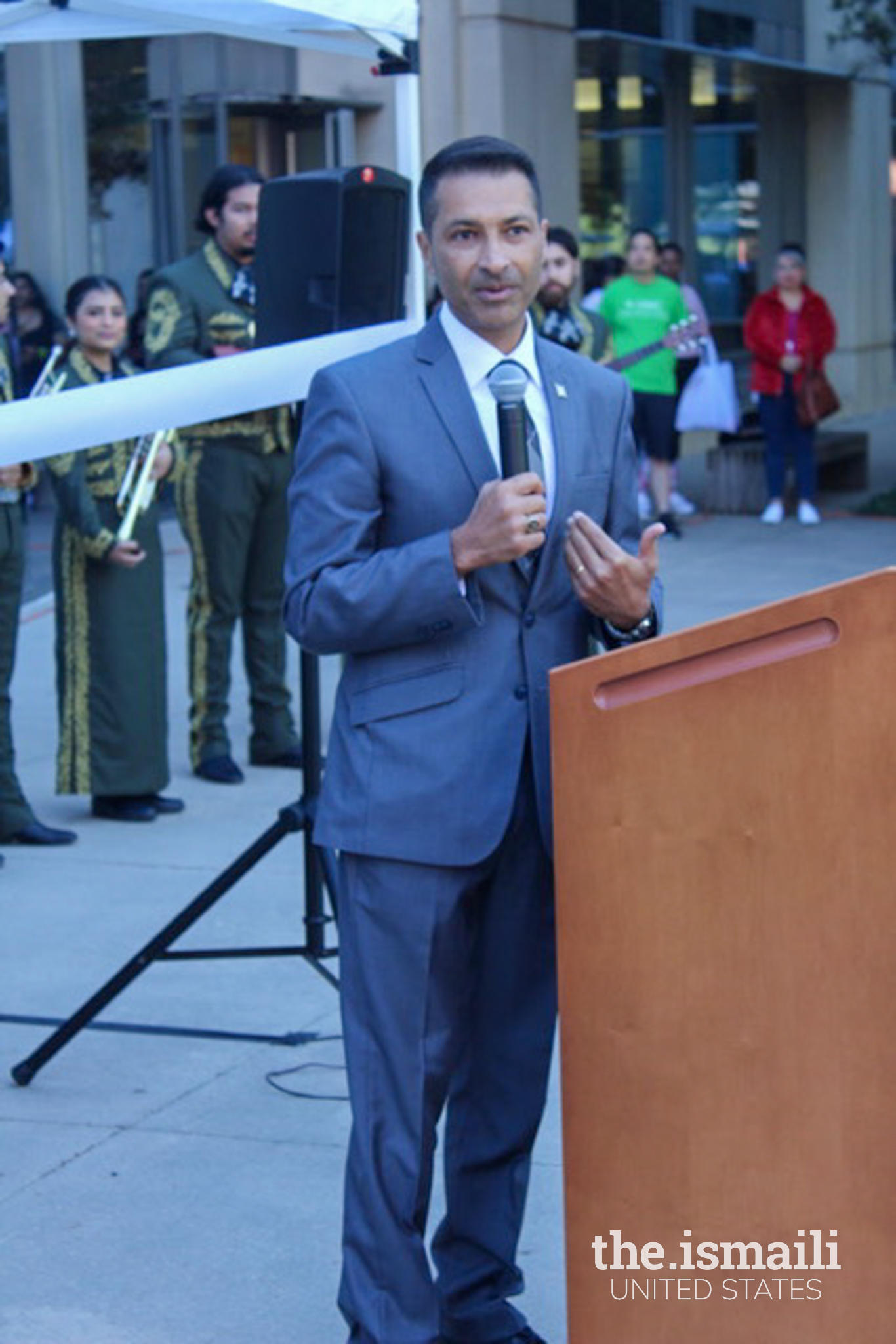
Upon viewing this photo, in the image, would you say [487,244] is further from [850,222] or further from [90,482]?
[850,222]

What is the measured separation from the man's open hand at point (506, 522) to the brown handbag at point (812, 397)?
12.3m

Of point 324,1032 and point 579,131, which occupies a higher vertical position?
point 579,131

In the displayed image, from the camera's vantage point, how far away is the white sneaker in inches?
622

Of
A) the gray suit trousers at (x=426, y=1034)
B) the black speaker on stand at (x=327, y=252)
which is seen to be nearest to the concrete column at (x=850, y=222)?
the black speaker on stand at (x=327, y=252)

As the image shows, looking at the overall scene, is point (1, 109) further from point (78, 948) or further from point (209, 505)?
point (78, 948)

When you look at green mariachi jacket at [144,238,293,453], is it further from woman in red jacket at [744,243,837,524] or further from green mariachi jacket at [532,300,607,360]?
woman in red jacket at [744,243,837,524]

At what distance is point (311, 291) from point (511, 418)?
7.17ft

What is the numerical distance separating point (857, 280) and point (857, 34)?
24.5 ft

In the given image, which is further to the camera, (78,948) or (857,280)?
(857,280)

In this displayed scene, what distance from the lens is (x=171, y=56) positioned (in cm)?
1672

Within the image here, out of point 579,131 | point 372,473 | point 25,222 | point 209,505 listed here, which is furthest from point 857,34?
point 372,473

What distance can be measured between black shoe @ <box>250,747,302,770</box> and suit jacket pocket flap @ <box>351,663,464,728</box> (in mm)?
5092

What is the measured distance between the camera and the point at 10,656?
7.36 m

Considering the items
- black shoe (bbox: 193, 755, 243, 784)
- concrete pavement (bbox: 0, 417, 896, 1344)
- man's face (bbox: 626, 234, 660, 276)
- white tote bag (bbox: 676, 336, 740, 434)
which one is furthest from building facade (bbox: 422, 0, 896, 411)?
concrete pavement (bbox: 0, 417, 896, 1344)
